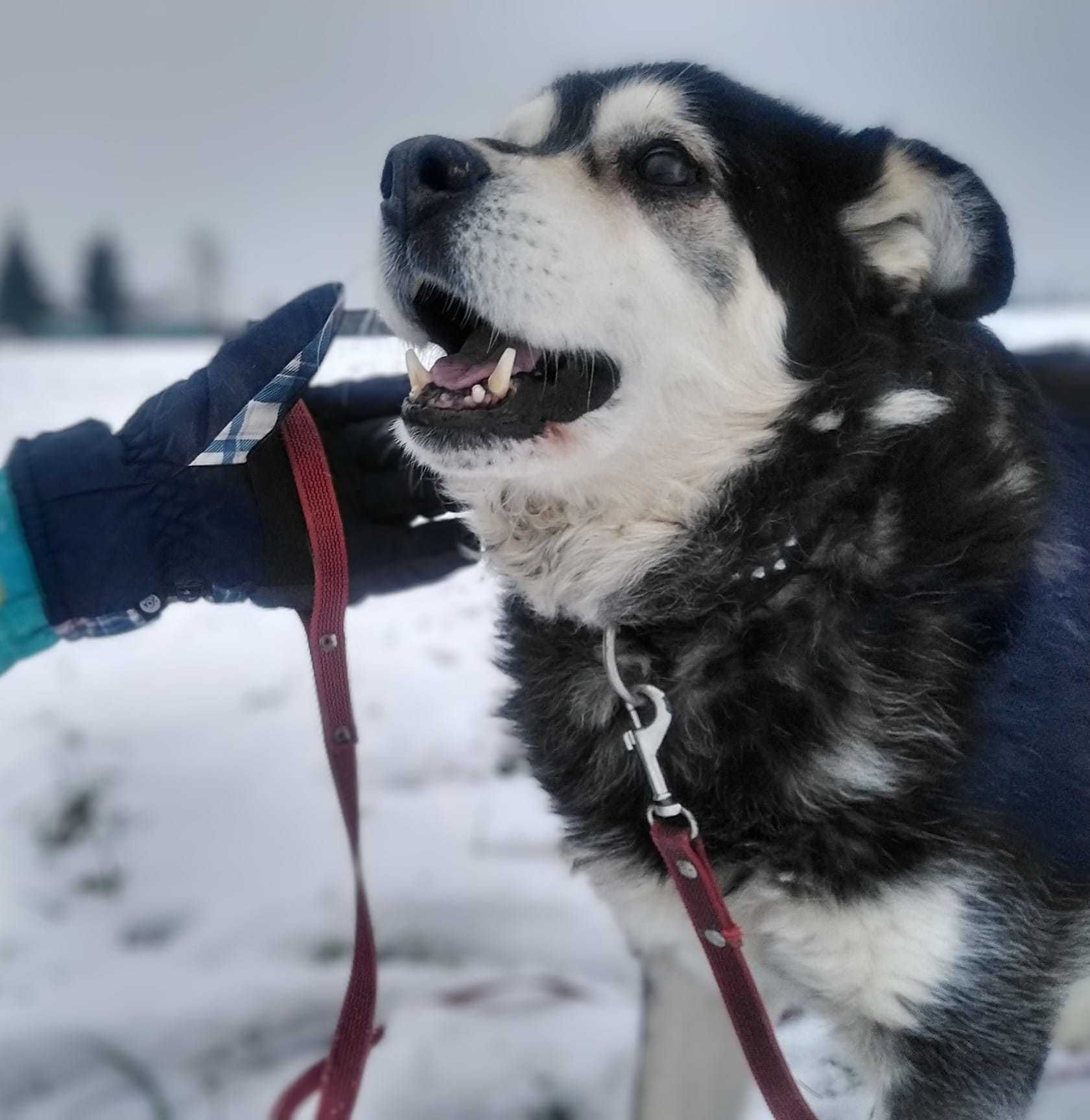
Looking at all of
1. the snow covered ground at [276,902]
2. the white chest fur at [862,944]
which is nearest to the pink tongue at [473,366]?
the snow covered ground at [276,902]

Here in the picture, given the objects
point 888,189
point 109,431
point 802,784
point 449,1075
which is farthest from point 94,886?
point 888,189

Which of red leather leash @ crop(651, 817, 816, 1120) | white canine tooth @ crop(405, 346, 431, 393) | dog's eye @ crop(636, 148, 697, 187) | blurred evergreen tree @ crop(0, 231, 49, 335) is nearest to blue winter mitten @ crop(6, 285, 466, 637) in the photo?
white canine tooth @ crop(405, 346, 431, 393)

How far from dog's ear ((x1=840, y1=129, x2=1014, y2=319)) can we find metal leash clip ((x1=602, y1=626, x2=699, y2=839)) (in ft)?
2.70

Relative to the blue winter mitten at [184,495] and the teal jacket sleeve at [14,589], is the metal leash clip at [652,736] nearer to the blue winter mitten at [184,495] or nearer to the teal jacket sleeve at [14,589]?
the blue winter mitten at [184,495]

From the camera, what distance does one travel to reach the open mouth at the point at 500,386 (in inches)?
56.4

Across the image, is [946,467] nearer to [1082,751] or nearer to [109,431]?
[1082,751]

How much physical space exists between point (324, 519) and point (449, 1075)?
118 cm

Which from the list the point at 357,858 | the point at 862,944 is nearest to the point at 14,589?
the point at 357,858

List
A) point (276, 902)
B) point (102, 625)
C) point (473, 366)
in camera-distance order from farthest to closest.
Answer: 1. point (276, 902)
2. point (102, 625)
3. point (473, 366)

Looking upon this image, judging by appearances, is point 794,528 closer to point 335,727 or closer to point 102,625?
point 335,727

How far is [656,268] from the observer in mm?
1518

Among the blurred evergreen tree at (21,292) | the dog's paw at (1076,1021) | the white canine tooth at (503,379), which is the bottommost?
the blurred evergreen tree at (21,292)

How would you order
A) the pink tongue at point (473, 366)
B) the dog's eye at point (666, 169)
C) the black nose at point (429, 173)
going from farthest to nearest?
the dog's eye at point (666, 169) < the pink tongue at point (473, 366) < the black nose at point (429, 173)

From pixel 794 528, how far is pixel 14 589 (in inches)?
55.1
